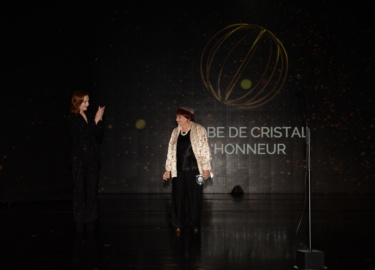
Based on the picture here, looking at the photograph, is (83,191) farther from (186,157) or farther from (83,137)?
(186,157)

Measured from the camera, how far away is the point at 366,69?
960 cm

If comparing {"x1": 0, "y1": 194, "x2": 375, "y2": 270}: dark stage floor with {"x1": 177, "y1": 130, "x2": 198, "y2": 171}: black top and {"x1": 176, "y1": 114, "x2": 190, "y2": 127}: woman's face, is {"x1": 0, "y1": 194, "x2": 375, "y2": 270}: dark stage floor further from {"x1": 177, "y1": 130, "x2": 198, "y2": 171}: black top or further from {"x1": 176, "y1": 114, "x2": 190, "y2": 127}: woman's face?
{"x1": 176, "y1": 114, "x2": 190, "y2": 127}: woman's face

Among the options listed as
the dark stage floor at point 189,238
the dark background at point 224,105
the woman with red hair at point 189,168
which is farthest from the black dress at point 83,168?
the dark background at point 224,105

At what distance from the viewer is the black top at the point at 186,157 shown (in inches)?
195

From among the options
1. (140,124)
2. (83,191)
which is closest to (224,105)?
(140,124)

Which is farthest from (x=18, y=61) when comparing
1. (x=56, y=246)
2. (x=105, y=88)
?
(x=56, y=246)

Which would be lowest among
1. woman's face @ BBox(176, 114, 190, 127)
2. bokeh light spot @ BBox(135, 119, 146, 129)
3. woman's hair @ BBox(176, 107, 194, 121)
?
woman's face @ BBox(176, 114, 190, 127)

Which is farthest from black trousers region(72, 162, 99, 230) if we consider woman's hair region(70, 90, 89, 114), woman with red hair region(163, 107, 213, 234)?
woman with red hair region(163, 107, 213, 234)

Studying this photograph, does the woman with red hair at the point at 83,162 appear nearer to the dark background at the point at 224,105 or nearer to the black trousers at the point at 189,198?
the black trousers at the point at 189,198

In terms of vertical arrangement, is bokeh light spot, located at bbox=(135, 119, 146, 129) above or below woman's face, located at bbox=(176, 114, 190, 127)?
above

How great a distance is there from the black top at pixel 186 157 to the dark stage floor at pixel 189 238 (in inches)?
25.5

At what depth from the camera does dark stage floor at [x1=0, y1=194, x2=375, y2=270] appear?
3361mm

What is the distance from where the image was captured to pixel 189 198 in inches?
194

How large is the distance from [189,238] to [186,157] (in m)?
0.92
